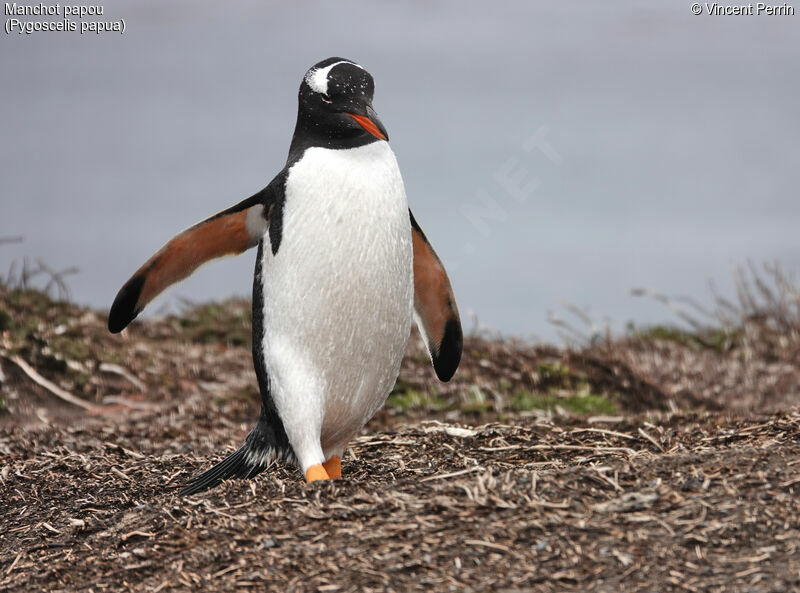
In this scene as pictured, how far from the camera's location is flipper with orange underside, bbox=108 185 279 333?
4.83 metres

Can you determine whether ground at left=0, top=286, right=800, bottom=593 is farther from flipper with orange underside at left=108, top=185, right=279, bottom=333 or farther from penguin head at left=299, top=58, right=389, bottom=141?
penguin head at left=299, top=58, right=389, bottom=141

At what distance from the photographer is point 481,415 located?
27.1ft

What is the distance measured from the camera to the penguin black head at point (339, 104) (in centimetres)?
455

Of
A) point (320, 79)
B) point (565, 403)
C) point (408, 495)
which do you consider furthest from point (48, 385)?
point (408, 495)

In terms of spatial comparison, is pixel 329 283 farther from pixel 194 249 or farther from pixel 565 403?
pixel 565 403

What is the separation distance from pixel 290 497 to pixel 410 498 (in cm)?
57

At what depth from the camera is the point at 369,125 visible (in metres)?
4.45

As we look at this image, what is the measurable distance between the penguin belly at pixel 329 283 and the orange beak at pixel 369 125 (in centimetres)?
18

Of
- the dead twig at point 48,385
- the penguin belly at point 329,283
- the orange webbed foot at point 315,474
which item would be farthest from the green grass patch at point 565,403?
the orange webbed foot at point 315,474

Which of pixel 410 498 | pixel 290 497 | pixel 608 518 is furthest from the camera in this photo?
pixel 290 497

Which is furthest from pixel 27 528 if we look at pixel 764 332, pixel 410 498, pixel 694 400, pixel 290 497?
pixel 764 332

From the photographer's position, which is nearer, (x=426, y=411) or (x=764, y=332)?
(x=426, y=411)

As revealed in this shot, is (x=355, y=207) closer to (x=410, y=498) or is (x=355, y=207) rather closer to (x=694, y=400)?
(x=410, y=498)

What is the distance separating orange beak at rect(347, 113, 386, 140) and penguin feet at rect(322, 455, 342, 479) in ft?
5.46
